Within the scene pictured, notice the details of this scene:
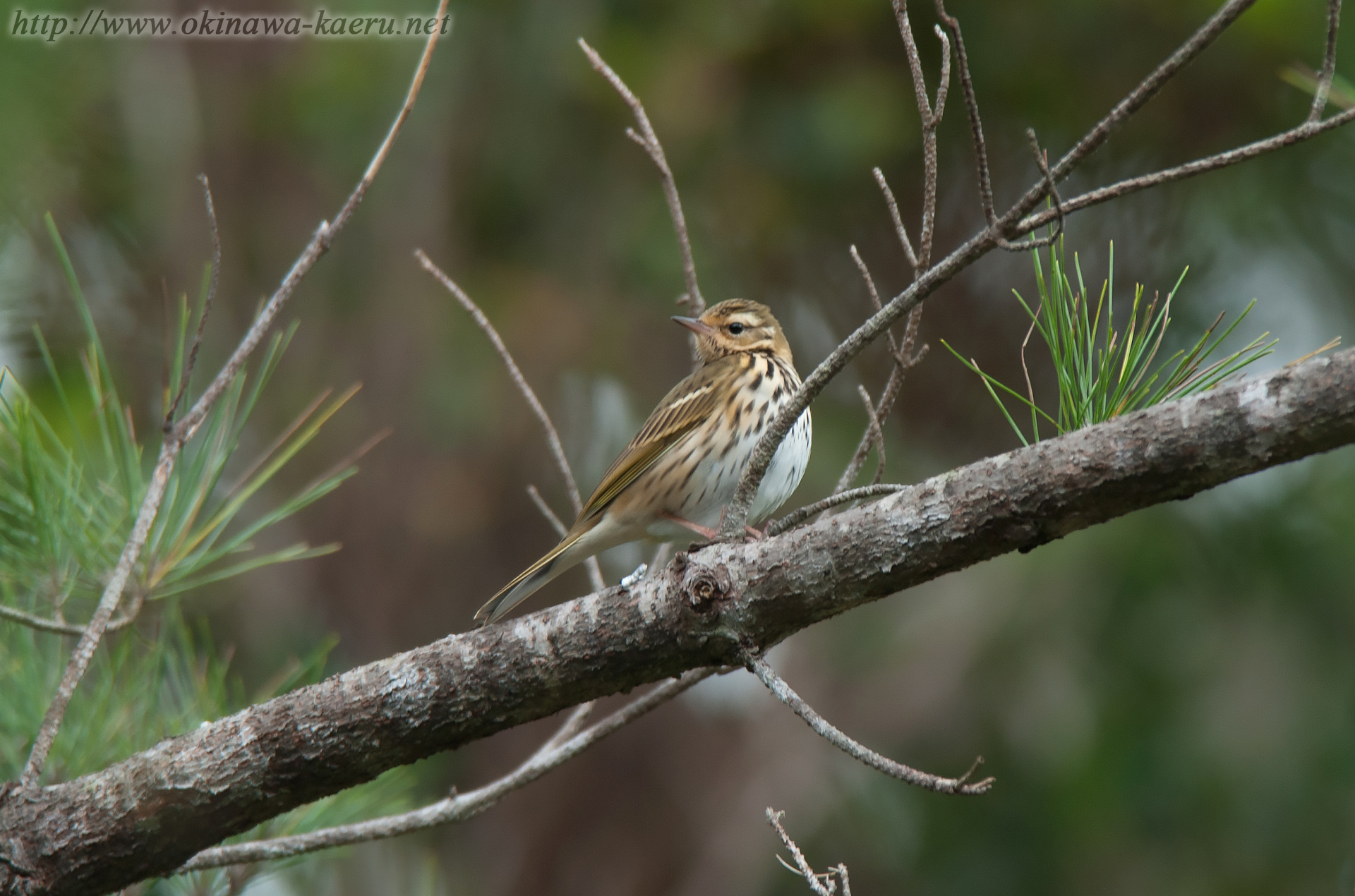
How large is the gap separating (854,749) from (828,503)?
58 cm

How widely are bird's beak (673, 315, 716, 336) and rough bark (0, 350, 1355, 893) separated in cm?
211

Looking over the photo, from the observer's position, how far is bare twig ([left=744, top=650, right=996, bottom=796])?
1.91 m

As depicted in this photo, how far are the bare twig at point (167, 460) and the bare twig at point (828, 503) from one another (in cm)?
121

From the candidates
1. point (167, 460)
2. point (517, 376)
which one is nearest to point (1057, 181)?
point (517, 376)

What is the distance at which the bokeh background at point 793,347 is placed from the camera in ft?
21.9

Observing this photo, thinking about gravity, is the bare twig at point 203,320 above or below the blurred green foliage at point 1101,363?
above

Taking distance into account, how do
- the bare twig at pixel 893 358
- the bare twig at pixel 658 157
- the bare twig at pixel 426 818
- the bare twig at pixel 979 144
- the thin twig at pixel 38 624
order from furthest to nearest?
the bare twig at pixel 658 157, the bare twig at pixel 426 818, the thin twig at pixel 38 624, the bare twig at pixel 893 358, the bare twig at pixel 979 144

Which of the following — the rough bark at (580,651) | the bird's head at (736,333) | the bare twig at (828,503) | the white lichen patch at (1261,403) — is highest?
the bird's head at (736,333)

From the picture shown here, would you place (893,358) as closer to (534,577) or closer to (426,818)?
(534,577)

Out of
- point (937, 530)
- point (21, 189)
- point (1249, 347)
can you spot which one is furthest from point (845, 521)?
point (21, 189)

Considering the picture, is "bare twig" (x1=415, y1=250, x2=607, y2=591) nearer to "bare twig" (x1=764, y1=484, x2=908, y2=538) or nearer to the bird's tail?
the bird's tail

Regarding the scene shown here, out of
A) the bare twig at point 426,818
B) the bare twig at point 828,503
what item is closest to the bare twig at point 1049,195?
the bare twig at point 828,503

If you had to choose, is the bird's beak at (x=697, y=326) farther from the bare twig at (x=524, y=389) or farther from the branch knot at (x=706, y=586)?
the branch knot at (x=706, y=586)

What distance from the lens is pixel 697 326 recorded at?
186 inches
